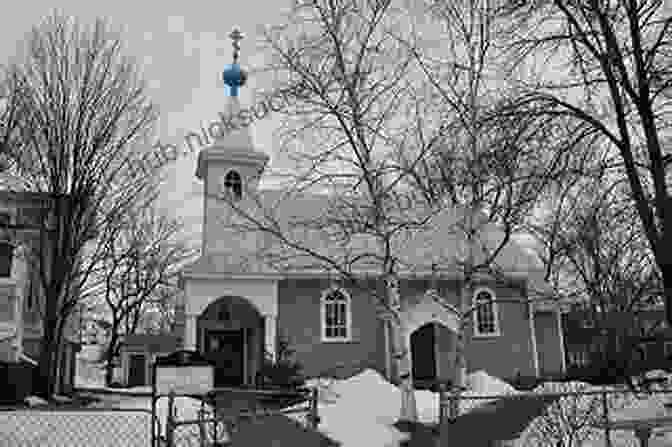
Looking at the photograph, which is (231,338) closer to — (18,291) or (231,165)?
(231,165)

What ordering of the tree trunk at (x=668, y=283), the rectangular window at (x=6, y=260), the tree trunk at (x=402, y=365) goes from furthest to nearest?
the rectangular window at (x=6, y=260), the tree trunk at (x=402, y=365), the tree trunk at (x=668, y=283)

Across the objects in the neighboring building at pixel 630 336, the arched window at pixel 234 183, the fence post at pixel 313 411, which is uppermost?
the arched window at pixel 234 183

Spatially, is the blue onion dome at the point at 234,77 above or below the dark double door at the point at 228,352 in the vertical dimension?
above

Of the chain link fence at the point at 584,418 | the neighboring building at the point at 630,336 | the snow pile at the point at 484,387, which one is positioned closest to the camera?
the chain link fence at the point at 584,418

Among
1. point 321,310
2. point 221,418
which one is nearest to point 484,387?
point 321,310

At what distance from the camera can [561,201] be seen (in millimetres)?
8102

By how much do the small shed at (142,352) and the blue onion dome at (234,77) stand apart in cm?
1374

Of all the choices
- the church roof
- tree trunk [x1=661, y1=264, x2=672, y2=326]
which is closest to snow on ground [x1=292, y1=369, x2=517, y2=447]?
the church roof

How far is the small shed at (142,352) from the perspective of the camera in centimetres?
3341

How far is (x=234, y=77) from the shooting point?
86.5ft

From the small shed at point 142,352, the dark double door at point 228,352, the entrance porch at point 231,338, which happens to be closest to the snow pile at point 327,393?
the entrance porch at point 231,338

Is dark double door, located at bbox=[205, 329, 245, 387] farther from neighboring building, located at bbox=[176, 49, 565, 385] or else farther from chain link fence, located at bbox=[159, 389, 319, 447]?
chain link fence, located at bbox=[159, 389, 319, 447]

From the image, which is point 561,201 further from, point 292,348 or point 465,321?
point 292,348

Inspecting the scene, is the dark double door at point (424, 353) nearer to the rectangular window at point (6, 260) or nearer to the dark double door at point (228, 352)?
the dark double door at point (228, 352)
